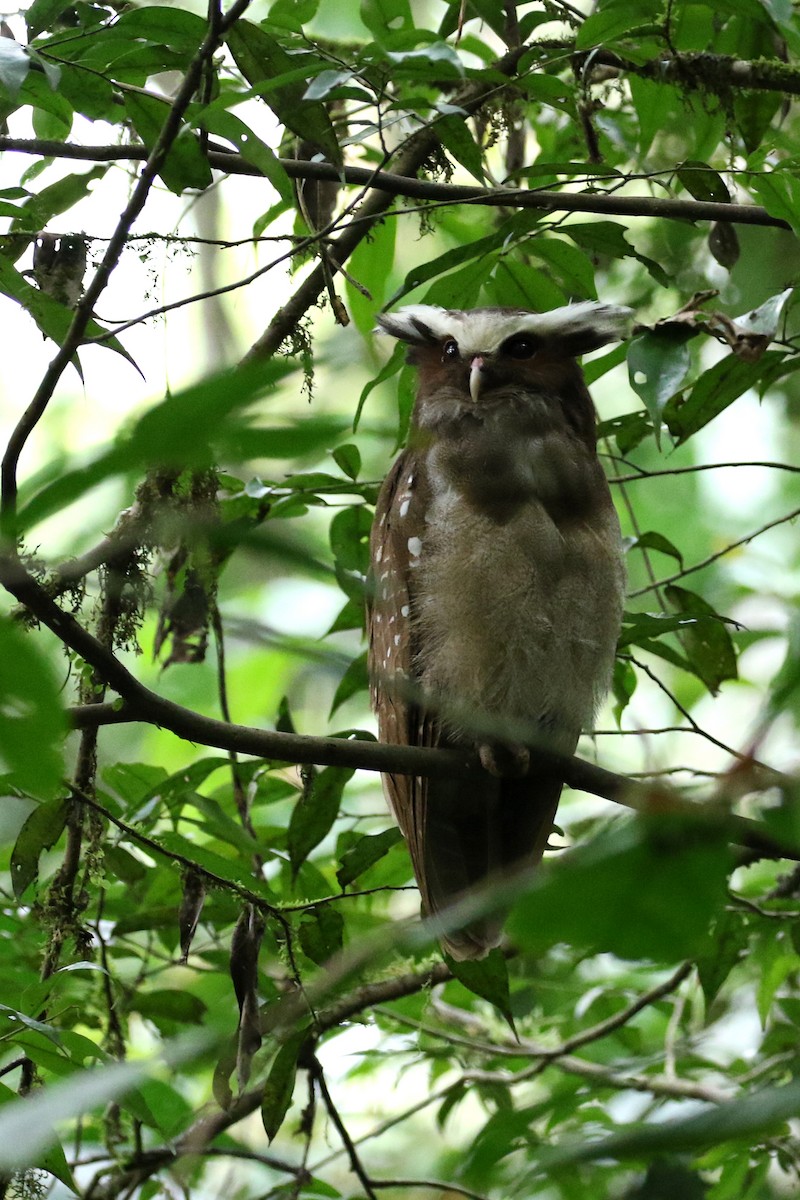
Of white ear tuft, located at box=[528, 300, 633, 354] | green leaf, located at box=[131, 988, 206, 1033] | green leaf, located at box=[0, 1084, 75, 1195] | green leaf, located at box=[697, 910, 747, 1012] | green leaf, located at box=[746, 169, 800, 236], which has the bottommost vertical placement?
green leaf, located at box=[0, 1084, 75, 1195]

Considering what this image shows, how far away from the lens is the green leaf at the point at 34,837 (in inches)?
95.8

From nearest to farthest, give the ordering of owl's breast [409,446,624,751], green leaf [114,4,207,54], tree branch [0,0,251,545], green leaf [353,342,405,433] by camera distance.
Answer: tree branch [0,0,251,545]
green leaf [114,4,207,54]
green leaf [353,342,405,433]
owl's breast [409,446,624,751]

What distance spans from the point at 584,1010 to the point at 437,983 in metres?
0.60

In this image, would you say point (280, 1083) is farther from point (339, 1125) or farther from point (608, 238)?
point (608, 238)

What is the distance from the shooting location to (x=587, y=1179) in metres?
3.27

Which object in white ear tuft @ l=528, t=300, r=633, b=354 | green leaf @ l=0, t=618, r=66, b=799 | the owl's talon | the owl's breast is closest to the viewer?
green leaf @ l=0, t=618, r=66, b=799

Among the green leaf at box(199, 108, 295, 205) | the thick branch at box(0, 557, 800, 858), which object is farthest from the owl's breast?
the green leaf at box(199, 108, 295, 205)

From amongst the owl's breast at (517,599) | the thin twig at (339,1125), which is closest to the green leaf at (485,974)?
the thin twig at (339,1125)

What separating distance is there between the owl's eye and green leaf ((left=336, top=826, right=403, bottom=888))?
1.36 meters

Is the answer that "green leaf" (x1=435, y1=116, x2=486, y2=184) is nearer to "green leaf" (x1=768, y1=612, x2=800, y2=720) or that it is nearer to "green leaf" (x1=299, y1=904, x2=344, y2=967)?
"green leaf" (x1=299, y1=904, x2=344, y2=967)

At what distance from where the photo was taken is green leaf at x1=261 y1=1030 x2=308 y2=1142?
2.35 m

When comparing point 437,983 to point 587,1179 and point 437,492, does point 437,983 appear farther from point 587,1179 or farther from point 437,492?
point 437,492

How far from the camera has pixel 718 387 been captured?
2.54m

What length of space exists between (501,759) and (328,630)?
58cm
